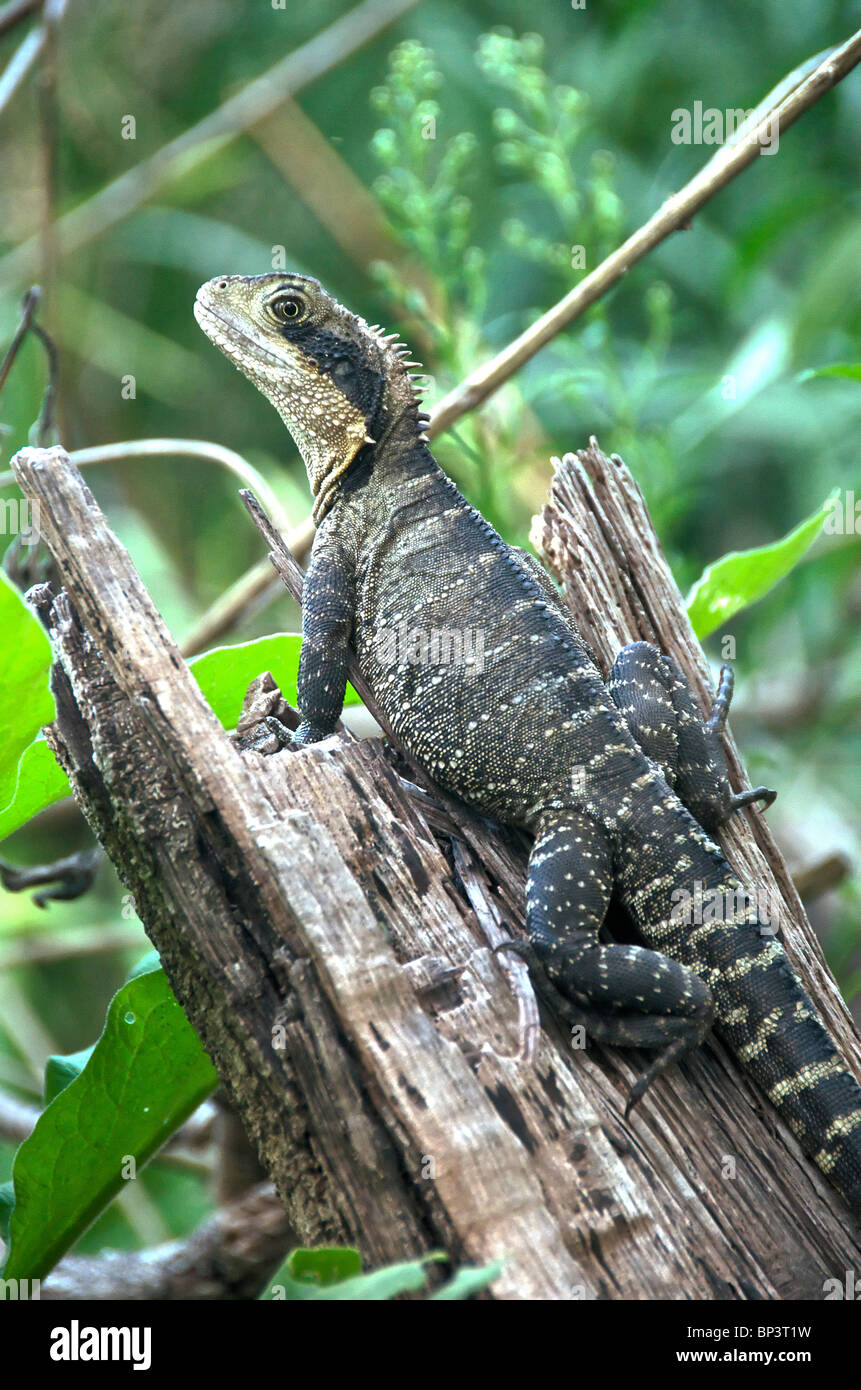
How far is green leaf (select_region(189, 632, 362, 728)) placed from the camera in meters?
3.84

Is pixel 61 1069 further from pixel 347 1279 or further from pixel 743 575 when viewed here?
pixel 743 575

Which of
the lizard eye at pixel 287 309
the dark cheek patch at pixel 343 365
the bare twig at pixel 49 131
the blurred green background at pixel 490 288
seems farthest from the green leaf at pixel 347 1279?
the bare twig at pixel 49 131

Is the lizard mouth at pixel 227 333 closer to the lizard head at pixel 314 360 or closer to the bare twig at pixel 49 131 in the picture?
the lizard head at pixel 314 360

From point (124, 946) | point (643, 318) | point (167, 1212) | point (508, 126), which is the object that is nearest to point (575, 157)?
point (643, 318)

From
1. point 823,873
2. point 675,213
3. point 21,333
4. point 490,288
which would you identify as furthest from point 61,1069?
point 490,288

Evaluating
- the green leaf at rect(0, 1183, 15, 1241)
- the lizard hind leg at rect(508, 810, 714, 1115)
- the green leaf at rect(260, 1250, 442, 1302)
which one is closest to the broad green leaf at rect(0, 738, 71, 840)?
the green leaf at rect(0, 1183, 15, 1241)

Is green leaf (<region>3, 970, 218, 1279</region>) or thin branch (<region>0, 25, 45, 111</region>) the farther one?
thin branch (<region>0, 25, 45, 111</region>)

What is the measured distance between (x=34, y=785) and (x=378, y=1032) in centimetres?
156

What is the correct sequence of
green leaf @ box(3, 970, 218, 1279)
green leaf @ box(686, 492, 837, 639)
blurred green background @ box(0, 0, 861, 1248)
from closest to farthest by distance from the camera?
green leaf @ box(3, 970, 218, 1279)
green leaf @ box(686, 492, 837, 639)
blurred green background @ box(0, 0, 861, 1248)

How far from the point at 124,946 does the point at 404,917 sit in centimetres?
373

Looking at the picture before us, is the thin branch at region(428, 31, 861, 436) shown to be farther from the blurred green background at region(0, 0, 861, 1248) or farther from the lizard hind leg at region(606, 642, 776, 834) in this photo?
the lizard hind leg at region(606, 642, 776, 834)

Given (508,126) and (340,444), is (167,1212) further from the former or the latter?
(508,126)

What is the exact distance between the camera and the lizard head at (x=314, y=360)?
454cm
